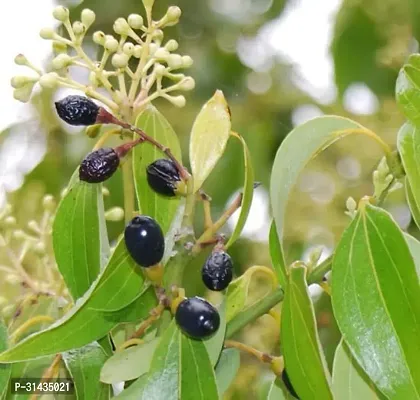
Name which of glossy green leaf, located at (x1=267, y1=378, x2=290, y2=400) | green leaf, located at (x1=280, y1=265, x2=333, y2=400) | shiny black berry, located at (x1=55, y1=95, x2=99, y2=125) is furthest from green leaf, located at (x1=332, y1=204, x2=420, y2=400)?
shiny black berry, located at (x1=55, y1=95, x2=99, y2=125)

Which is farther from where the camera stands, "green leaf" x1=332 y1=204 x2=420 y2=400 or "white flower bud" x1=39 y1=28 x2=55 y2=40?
"white flower bud" x1=39 y1=28 x2=55 y2=40

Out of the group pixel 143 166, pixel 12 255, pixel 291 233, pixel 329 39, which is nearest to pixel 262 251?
pixel 291 233

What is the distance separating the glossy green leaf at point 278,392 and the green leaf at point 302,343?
74 mm

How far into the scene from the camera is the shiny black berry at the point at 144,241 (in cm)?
69

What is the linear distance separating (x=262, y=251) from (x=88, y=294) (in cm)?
94

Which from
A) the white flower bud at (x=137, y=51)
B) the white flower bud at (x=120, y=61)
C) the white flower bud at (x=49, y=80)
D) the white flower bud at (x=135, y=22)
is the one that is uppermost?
the white flower bud at (x=135, y=22)

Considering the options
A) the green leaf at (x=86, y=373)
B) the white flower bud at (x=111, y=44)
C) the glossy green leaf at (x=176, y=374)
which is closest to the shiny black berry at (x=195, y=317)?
the glossy green leaf at (x=176, y=374)

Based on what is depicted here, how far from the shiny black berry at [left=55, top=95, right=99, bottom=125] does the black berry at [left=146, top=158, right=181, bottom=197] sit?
7 cm

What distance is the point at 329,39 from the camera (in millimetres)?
1938

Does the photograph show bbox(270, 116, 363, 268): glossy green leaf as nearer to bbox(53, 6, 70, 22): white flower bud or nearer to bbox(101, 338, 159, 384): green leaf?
bbox(101, 338, 159, 384): green leaf

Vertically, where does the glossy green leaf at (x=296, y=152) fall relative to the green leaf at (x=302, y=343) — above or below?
above

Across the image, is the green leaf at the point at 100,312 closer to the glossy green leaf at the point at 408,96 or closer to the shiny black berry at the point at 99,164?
the shiny black berry at the point at 99,164

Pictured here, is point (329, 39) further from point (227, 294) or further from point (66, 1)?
point (227, 294)

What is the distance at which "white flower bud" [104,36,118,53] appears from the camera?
0.76 m
